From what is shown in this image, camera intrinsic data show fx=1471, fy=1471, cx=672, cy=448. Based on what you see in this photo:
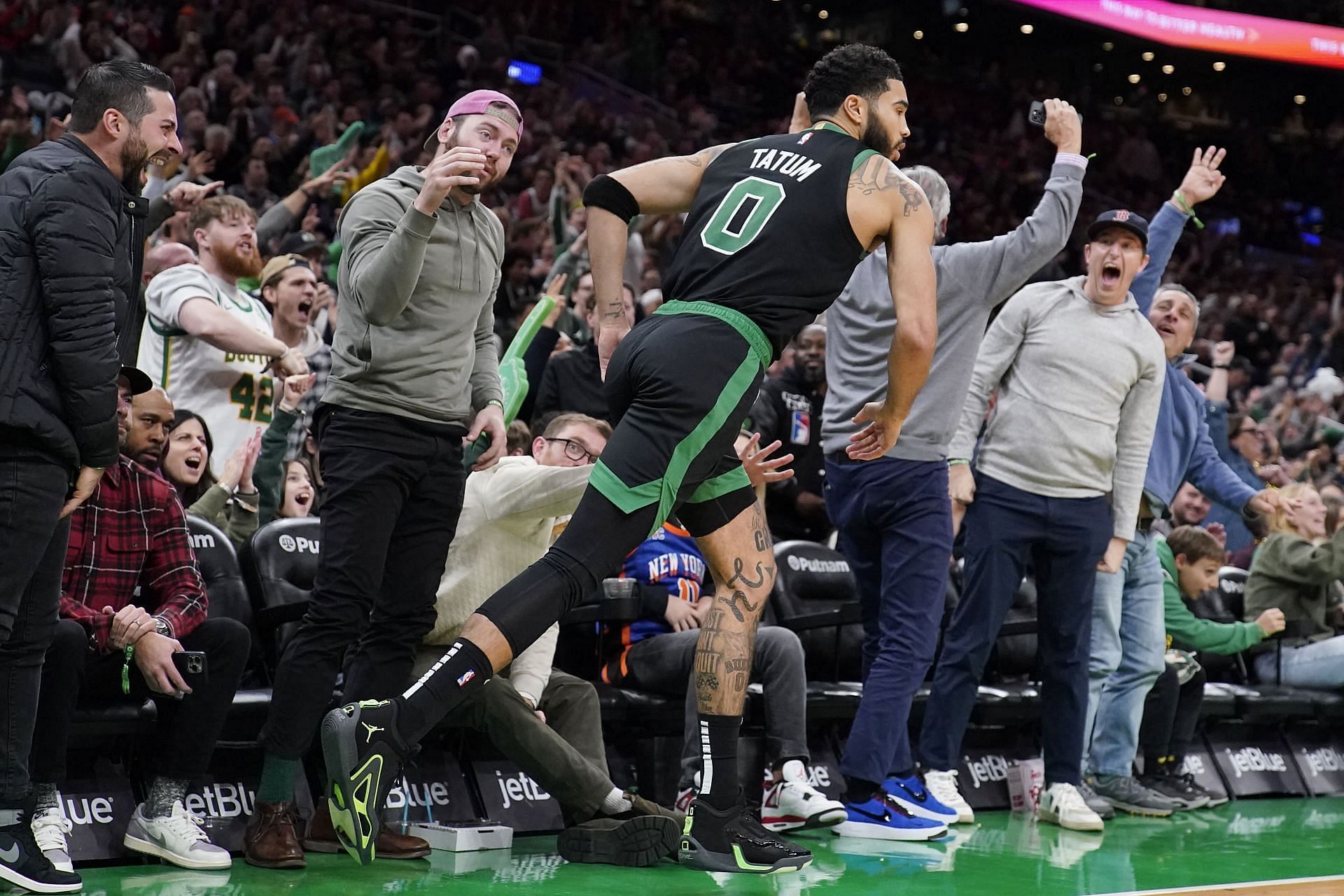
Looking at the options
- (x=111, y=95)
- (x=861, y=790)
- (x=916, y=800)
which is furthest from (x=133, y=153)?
(x=916, y=800)

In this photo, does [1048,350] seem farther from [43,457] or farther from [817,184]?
[43,457]

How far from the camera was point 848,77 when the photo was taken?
3885mm

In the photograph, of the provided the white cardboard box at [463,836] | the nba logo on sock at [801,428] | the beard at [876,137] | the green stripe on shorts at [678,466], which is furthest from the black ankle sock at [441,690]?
the nba logo on sock at [801,428]

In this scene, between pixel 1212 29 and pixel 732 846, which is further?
pixel 1212 29

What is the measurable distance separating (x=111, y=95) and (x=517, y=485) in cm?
161

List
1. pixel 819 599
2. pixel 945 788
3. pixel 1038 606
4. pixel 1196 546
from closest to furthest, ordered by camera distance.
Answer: pixel 945 788 < pixel 1038 606 < pixel 819 599 < pixel 1196 546

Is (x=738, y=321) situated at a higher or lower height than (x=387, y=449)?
higher

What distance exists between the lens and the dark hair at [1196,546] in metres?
6.89

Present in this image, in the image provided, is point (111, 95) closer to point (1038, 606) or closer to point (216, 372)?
point (216, 372)

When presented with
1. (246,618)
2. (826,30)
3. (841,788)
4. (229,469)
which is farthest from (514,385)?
(826,30)

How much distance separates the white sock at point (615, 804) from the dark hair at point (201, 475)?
5.60ft

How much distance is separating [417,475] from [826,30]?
70.3 feet

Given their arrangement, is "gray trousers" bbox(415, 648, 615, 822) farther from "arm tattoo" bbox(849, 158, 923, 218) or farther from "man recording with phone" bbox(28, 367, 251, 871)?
"arm tattoo" bbox(849, 158, 923, 218)

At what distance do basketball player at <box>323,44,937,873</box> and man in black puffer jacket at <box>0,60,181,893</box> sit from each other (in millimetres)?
819
